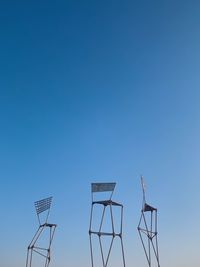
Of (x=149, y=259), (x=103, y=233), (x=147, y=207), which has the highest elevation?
(x=147, y=207)

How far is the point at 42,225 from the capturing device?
133 feet

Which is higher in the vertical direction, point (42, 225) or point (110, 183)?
point (110, 183)

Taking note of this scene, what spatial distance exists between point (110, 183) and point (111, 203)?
198 centimetres

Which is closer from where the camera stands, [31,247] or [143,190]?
[31,247]

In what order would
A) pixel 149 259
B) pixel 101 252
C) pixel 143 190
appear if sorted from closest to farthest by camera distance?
1. pixel 101 252
2. pixel 149 259
3. pixel 143 190

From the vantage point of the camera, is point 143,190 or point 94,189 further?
point 143,190

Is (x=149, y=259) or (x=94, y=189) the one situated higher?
(x=94, y=189)

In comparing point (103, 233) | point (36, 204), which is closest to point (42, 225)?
point (36, 204)

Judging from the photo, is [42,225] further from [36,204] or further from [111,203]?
[111,203]

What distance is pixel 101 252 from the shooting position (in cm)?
3603

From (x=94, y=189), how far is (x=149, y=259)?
382 inches

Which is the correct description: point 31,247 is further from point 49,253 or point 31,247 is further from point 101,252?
point 101,252

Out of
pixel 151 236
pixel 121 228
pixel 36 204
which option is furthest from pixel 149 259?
pixel 36 204

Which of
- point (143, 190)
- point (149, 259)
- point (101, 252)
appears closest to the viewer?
point (101, 252)
